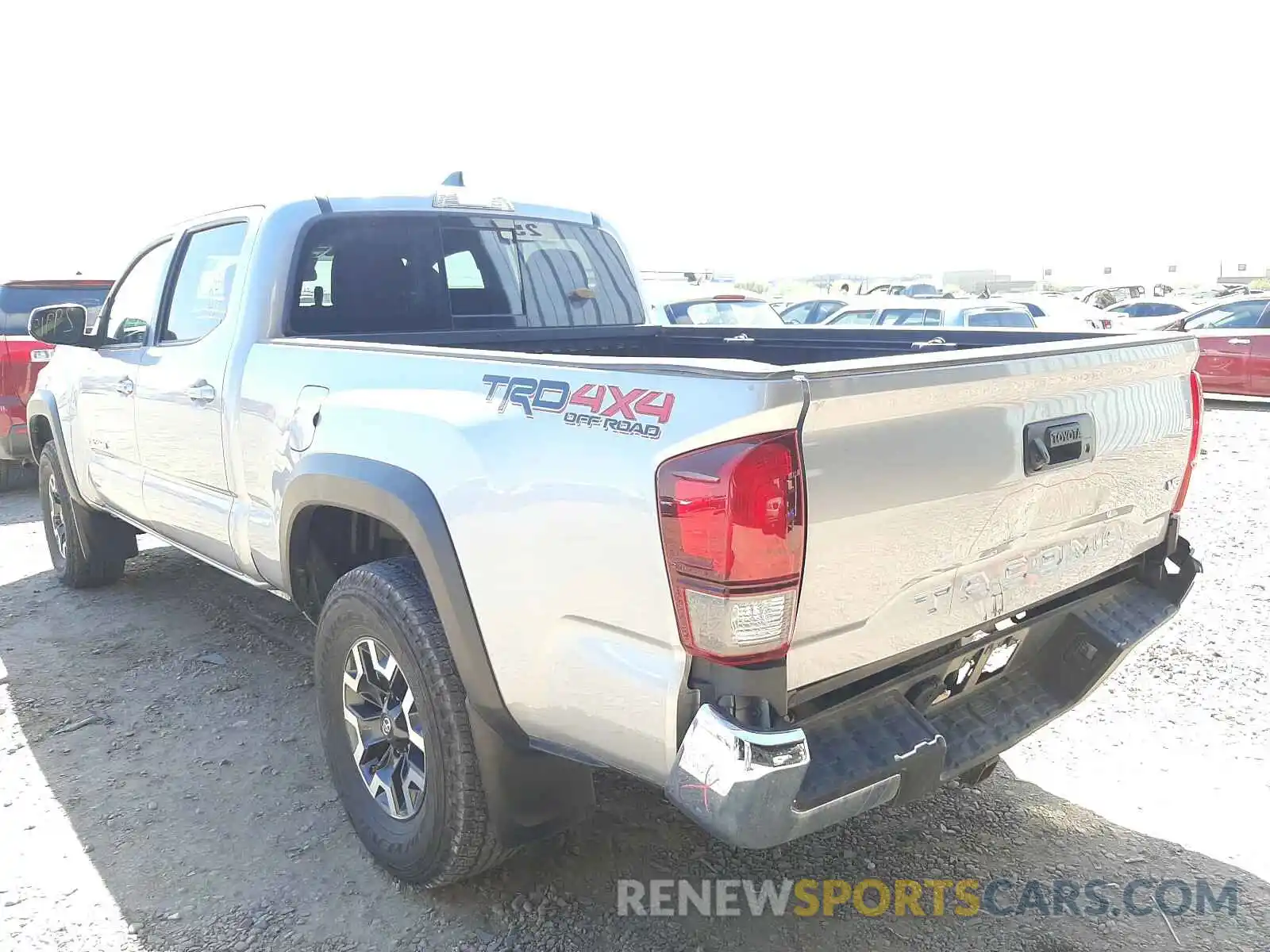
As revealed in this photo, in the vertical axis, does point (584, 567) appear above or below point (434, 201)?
below

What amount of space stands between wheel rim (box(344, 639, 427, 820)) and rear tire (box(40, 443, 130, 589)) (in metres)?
3.22

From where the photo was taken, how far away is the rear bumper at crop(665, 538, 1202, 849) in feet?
6.37

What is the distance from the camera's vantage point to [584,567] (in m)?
2.17

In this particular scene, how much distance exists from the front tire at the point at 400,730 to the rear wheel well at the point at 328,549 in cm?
36

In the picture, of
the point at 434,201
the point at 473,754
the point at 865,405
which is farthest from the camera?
the point at 434,201

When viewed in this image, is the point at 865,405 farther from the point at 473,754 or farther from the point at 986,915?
the point at 986,915

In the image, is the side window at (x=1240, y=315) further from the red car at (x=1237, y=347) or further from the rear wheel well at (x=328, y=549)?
the rear wheel well at (x=328, y=549)

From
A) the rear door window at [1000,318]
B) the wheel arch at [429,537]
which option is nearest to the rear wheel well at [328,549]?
the wheel arch at [429,537]

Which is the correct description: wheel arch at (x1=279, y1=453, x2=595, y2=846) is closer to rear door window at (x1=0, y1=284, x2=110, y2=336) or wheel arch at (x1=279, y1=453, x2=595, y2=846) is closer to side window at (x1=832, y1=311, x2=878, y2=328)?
rear door window at (x1=0, y1=284, x2=110, y2=336)

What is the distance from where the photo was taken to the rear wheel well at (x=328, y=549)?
10.8ft

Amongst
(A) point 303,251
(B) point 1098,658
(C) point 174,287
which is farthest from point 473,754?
(C) point 174,287

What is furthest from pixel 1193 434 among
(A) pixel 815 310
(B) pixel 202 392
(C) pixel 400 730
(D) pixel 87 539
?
(A) pixel 815 310

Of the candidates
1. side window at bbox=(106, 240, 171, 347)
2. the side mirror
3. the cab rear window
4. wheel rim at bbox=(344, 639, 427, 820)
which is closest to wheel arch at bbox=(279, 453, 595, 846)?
wheel rim at bbox=(344, 639, 427, 820)

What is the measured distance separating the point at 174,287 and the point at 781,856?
3.44 m
